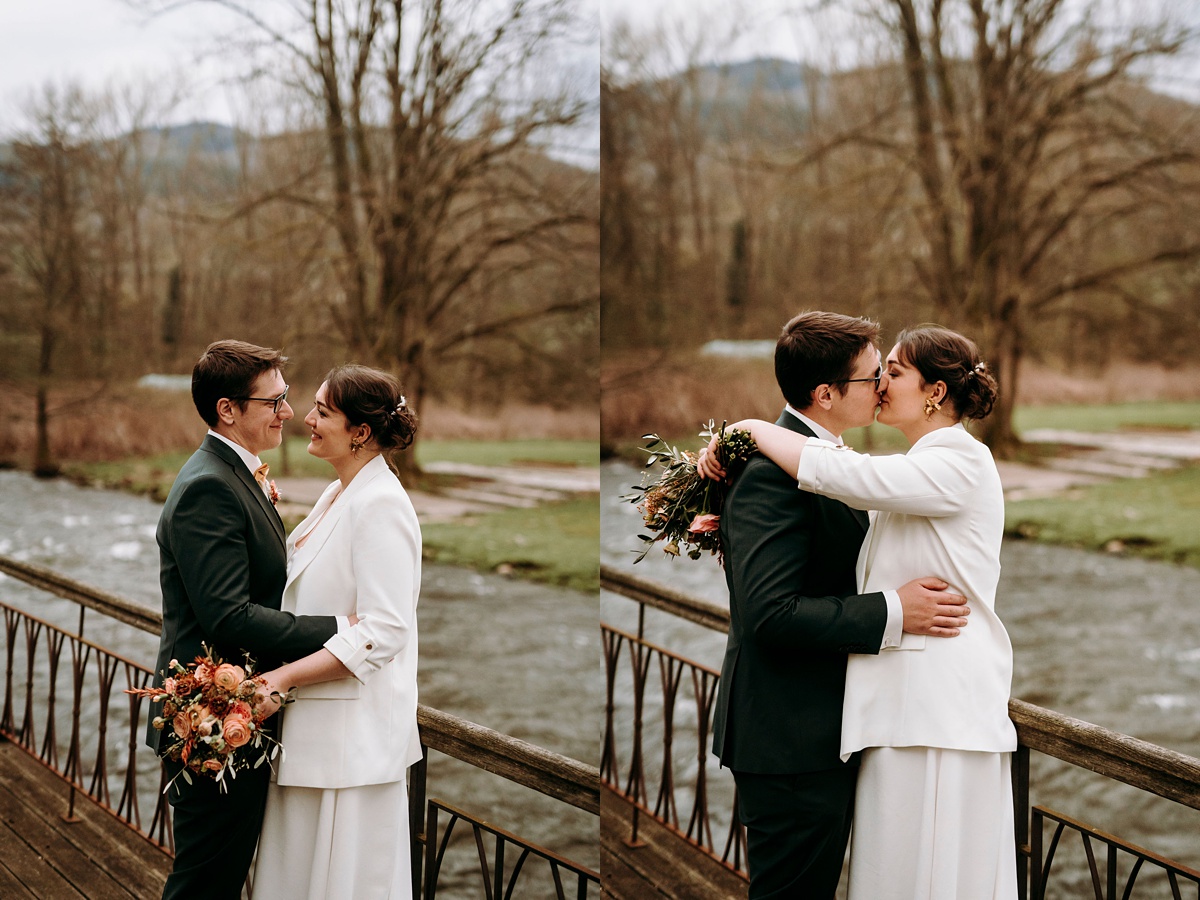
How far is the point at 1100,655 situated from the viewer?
33.3 feet

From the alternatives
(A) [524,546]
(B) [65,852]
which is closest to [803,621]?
(B) [65,852]

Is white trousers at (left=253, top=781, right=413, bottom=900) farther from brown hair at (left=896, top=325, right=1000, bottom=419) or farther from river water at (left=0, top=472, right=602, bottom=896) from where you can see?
river water at (left=0, top=472, right=602, bottom=896)

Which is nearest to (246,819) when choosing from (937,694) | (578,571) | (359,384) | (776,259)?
(359,384)

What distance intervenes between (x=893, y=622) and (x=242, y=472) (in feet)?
4.08

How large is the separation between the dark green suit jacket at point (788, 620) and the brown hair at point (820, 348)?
0.27 ft

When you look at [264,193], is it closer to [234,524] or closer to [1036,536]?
[1036,536]

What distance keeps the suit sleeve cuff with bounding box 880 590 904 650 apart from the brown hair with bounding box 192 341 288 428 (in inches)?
49.0

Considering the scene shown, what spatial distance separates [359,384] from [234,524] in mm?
351

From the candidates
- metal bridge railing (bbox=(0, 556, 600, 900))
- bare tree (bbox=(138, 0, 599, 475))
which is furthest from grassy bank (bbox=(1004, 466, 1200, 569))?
metal bridge railing (bbox=(0, 556, 600, 900))

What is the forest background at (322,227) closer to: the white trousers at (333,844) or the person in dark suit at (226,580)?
the person in dark suit at (226,580)

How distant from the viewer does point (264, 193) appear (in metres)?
13.2

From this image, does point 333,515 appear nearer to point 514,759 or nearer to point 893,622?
point 514,759

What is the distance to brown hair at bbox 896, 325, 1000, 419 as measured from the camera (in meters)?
1.89

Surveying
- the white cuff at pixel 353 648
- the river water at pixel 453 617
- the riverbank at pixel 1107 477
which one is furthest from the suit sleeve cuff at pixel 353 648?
the riverbank at pixel 1107 477
